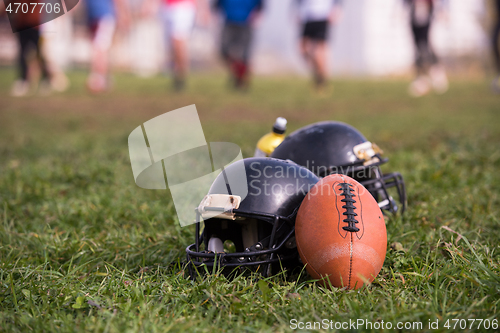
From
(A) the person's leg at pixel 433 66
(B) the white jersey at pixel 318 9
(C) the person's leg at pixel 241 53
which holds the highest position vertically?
(B) the white jersey at pixel 318 9

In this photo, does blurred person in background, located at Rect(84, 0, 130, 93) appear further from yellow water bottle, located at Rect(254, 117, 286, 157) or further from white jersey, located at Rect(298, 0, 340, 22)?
yellow water bottle, located at Rect(254, 117, 286, 157)

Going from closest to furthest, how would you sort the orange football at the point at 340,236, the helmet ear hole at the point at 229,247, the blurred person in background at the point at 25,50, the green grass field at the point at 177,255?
1. the green grass field at the point at 177,255
2. the orange football at the point at 340,236
3. the helmet ear hole at the point at 229,247
4. the blurred person in background at the point at 25,50

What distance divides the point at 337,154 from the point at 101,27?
9.28 metres

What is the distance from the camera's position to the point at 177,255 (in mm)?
2305

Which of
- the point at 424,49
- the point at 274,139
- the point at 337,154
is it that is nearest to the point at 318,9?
the point at 424,49

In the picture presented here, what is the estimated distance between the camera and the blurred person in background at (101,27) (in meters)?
10.2

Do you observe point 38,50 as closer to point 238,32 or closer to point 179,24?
point 179,24

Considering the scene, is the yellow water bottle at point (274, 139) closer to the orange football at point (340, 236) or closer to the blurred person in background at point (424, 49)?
the orange football at point (340, 236)

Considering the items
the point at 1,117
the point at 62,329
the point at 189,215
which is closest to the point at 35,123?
the point at 1,117

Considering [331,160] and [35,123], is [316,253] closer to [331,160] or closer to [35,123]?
[331,160]

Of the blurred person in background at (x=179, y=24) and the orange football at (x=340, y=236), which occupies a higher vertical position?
the blurred person in background at (x=179, y=24)

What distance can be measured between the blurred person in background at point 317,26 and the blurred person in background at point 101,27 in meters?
4.19

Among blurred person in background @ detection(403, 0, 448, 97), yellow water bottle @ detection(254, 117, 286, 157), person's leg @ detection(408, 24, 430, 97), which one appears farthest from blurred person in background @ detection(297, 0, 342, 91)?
yellow water bottle @ detection(254, 117, 286, 157)

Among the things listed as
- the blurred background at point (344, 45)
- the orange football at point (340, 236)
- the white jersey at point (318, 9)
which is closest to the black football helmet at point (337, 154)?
the orange football at point (340, 236)
